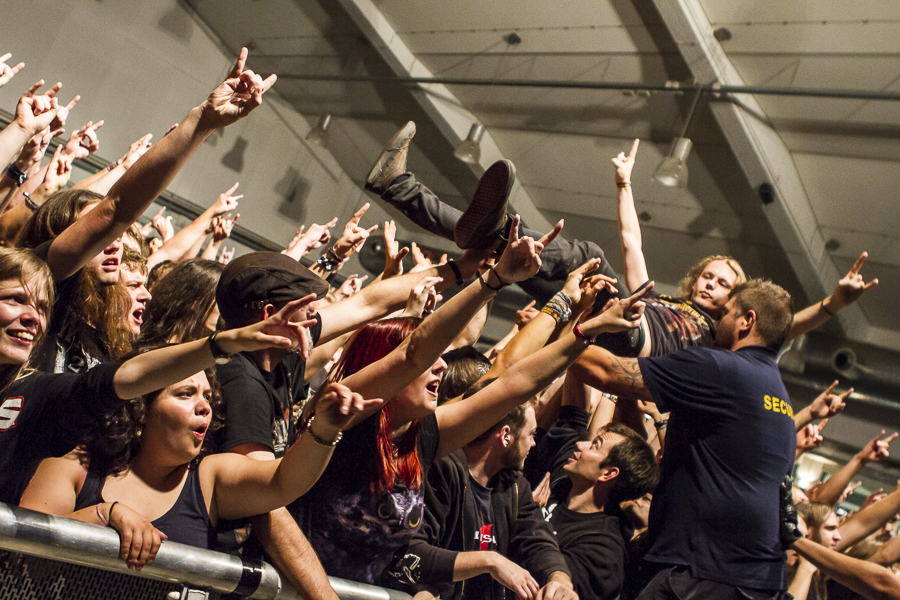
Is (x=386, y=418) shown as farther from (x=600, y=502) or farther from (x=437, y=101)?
(x=437, y=101)

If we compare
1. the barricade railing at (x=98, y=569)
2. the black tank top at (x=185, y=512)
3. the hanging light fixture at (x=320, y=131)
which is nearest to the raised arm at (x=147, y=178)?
the black tank top at (x=185, y=512)

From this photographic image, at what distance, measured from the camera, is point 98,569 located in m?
1.15

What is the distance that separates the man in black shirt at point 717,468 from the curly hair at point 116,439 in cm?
125

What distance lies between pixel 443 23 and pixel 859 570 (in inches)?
198

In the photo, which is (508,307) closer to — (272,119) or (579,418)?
(272,119)

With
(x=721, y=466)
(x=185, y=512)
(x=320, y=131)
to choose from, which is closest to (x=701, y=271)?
(x=721, y=466)

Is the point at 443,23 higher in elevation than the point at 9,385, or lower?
higher

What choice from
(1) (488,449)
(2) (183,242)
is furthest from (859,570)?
(2) (183,242)

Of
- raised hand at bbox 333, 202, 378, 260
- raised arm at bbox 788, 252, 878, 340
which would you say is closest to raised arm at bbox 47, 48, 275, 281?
raised hand at bbox 333, 202, 378, 260

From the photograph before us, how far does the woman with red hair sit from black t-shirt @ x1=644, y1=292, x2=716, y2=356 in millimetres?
954

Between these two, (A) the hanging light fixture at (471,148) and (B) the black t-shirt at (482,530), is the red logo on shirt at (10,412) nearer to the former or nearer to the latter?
(B) the black t-shirt at (482,530)

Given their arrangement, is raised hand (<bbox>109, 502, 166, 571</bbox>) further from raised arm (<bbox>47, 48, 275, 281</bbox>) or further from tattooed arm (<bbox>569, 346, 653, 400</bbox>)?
tattooed arm (<bbox>569, 346, 653, 400</bbox>)

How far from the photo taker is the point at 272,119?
24.7ft

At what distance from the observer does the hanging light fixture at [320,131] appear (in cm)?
740
